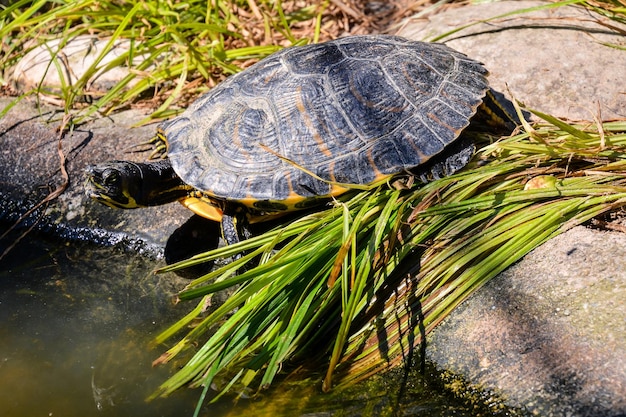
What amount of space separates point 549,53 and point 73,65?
12.0ft

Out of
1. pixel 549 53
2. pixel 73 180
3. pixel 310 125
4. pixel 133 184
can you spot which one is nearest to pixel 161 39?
pixel 73 180

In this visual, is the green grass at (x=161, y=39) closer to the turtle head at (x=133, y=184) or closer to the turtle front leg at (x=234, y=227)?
the turtle head at (x=133, y=184)

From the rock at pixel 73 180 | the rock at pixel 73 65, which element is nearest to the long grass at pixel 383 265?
the rock at pixel 73 180

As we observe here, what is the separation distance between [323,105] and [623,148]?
1450 mm

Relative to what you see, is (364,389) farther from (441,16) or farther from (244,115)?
(441,16)

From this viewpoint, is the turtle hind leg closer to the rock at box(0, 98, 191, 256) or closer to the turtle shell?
the turtle shell

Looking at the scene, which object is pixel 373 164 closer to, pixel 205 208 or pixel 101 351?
pixel 205 208

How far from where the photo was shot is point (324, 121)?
323 cm

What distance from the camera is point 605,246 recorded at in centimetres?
250

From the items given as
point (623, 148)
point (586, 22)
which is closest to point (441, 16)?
point (586, 22)

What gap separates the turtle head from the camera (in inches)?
129

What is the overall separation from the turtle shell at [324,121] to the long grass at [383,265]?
30cm

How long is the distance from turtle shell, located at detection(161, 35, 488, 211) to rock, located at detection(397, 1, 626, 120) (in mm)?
602

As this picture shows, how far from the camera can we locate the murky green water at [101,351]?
8.07 ft
